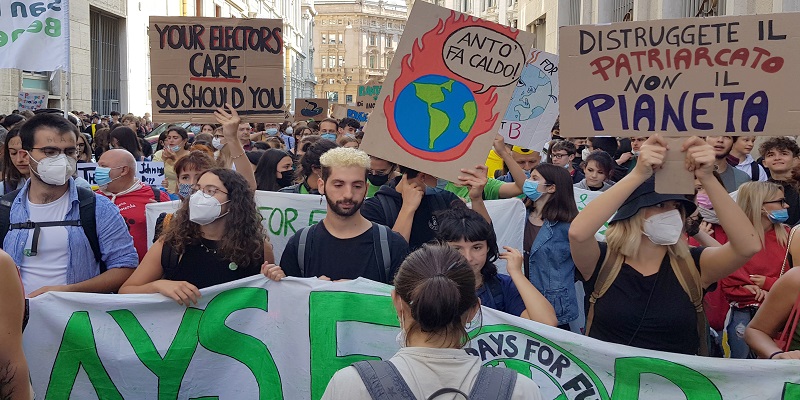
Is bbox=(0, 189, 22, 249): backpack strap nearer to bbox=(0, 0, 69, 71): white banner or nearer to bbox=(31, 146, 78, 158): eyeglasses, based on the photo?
bbox=(31, 146, 78, 158): eyeglasses

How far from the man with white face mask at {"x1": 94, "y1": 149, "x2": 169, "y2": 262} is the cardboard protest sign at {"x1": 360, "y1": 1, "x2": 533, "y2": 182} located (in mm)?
1879

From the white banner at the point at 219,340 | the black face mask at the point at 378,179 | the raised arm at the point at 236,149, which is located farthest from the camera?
the black face mask at the point at 378,179

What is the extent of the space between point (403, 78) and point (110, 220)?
1844 millimetres

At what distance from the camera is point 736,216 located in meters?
3.66

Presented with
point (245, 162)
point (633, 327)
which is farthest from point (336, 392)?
point (245, 162)

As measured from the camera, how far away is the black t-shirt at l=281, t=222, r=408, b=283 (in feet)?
14.4

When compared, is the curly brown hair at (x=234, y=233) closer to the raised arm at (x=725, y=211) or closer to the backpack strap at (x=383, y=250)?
the backpack strap at (x=383, y=250)

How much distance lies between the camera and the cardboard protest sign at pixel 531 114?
25.9ft

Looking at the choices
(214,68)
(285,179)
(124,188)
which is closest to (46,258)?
(124,188)

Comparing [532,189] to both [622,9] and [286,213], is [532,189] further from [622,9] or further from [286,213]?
[622,9]

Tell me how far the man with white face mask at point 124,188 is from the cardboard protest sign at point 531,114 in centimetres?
319

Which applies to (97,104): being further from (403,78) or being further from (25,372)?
(25,372)

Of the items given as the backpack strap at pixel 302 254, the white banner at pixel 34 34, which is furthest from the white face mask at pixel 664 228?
the white banner at pixel 34 34

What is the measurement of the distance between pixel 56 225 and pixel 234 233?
2.84 ft
